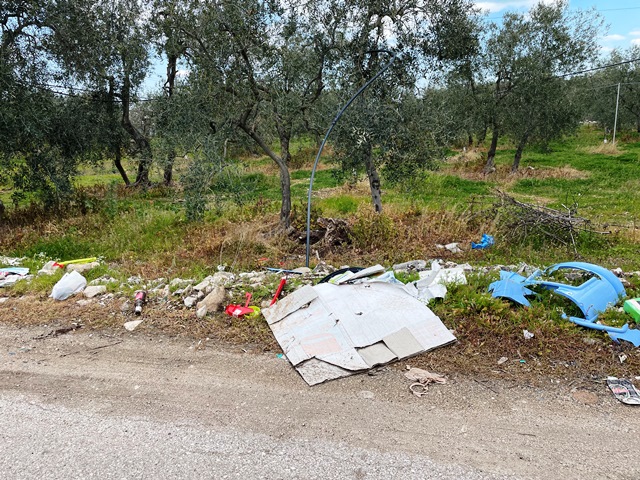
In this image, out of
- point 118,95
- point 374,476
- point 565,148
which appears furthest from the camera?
point 565,148

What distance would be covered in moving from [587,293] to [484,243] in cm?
301

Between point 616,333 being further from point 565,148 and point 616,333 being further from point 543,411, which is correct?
point 565,148

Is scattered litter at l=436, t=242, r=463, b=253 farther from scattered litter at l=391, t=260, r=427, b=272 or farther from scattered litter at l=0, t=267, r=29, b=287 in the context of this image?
scattered litter at l=0, t=267, r=29, b=287

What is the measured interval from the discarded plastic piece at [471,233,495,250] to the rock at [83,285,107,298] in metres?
5.42

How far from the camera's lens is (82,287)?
198 inches

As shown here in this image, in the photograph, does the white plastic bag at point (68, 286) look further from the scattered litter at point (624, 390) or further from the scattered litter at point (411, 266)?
the scattered litter at point (624, 390)

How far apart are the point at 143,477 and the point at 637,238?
805 cm

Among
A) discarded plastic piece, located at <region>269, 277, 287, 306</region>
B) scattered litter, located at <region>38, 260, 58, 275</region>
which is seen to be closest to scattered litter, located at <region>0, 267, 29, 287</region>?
scattered litter, located at <region>38, 260, 58, 275</region>

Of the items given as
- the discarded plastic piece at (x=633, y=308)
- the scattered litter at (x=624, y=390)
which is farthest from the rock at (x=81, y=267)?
the discarded plastic piece at (x=633, y=308)

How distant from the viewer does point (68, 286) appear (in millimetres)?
4887

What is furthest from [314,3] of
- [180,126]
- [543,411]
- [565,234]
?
[543,411]

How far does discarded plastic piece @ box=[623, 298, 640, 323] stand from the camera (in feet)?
11.7

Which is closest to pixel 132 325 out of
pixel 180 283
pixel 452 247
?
pixel 180 283

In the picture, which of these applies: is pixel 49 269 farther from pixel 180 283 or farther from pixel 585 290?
pixel 585 290
